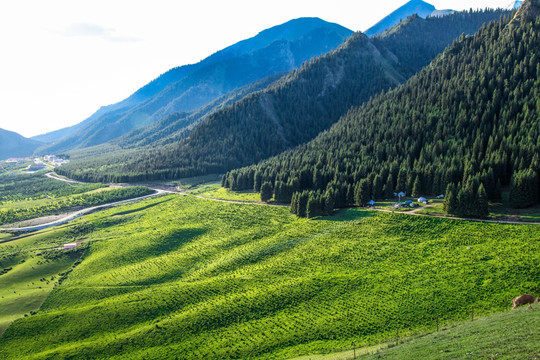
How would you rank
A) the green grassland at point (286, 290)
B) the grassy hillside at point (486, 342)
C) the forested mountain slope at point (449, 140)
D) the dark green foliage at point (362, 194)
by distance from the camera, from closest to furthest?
1. the grassy hillside at point (486, 342)
2. the green grassland at point (286, 290)
3. the forested mountain slope at point (449, 140)
4. the dark green foliage at point (362, 194)

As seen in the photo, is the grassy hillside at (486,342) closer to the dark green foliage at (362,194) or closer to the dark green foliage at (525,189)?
the dark green foliage at (525,189)

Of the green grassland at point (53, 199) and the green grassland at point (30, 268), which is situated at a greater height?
the green grassland at point (53, 199)

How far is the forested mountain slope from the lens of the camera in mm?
89938

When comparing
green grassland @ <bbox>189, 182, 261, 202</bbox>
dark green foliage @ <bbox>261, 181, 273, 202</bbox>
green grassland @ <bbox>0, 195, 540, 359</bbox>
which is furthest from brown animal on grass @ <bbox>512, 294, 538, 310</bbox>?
green grassland @ <bbox>189, 182, 261, 202</bbox>

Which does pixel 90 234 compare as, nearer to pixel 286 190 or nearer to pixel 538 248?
pixel 286 190

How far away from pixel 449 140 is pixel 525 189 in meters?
45.1

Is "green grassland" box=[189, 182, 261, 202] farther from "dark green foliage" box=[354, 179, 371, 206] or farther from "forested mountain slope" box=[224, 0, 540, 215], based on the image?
"dark green foliage" box=[354, 179, 371, 206]

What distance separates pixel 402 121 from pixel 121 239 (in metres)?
125

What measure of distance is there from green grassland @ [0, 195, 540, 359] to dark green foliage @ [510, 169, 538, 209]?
1473 centimetres

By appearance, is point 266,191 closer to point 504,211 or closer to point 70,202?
point 504,211

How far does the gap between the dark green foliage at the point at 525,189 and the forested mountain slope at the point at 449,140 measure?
25 centimetres

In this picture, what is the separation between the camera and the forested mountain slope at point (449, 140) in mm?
89938

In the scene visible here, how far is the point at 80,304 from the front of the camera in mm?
66938

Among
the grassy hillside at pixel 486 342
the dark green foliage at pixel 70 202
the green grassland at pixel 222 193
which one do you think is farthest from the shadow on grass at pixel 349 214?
the dark green foliage at pixel 70 202
